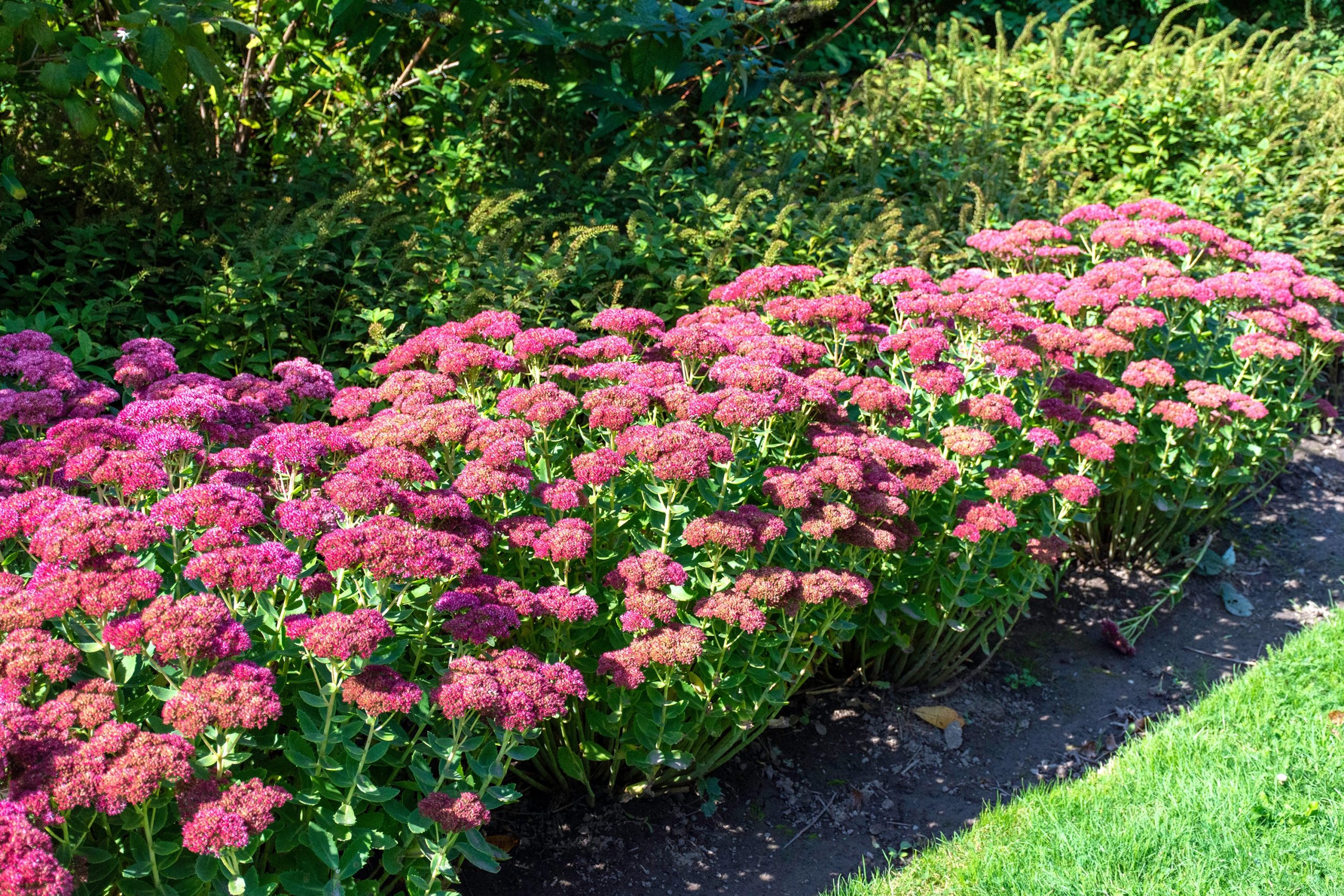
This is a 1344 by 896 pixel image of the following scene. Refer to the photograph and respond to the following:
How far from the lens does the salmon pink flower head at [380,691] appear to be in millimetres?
2195

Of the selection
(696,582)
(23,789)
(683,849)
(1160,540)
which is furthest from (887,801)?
(23,789)

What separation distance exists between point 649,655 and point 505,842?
867 millimetres

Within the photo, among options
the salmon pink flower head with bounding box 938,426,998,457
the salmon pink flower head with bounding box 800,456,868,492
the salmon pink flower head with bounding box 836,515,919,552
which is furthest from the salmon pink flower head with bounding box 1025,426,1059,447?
the salmon pink flower head with bounding box 800,456,868,492

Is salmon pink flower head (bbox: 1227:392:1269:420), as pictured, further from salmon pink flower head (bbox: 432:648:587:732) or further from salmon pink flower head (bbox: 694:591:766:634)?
salmon pink flower head (bbox: 432:648:587:732)

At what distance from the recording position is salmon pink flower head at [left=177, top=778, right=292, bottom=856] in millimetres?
1907

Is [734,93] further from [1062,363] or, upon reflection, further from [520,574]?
[520,574]

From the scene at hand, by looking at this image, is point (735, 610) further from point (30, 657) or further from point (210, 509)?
point (30, 657)

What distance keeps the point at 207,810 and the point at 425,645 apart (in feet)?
2.68

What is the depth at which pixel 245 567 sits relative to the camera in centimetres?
227

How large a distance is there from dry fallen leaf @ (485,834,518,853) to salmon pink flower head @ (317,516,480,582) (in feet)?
3.58

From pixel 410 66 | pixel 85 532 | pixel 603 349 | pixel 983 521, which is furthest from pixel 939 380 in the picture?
pixel 410 66

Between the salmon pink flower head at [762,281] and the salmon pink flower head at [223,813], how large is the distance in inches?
111

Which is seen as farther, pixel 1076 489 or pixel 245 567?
pixel 1076 489

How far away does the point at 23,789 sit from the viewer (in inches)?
72.3
